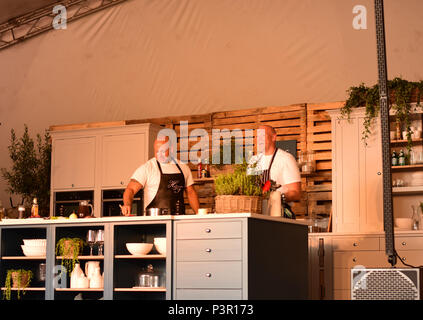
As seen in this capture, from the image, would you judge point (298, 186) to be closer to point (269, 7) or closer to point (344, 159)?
point (344, 159)

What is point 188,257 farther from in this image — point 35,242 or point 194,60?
point 194,60

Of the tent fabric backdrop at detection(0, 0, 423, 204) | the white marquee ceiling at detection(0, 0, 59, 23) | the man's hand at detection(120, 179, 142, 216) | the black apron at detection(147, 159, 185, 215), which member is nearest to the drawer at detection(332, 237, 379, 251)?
the black apron at detection(147, 159, 185, 215)

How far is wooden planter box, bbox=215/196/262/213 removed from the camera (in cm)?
483

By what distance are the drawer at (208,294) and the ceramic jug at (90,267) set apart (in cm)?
79

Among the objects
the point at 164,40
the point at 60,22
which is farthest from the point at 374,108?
the point at 60,22

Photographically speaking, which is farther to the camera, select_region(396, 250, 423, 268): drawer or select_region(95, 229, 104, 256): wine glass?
select_region(396, 250, 423, 268): drawer

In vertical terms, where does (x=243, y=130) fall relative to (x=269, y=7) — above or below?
below

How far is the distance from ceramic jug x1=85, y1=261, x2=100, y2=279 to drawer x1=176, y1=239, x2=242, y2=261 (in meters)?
0.76

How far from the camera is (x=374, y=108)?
7254mm

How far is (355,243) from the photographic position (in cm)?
707

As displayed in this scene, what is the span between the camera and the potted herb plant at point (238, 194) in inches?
190

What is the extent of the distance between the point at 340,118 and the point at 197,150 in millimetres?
1990

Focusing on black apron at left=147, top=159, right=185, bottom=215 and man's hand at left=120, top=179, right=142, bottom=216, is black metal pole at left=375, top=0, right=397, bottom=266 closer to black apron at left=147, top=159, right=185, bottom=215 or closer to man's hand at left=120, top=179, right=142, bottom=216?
man's hand at left=120, top=179, right=142, bottom=216

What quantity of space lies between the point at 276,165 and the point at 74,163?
341 centimetres
